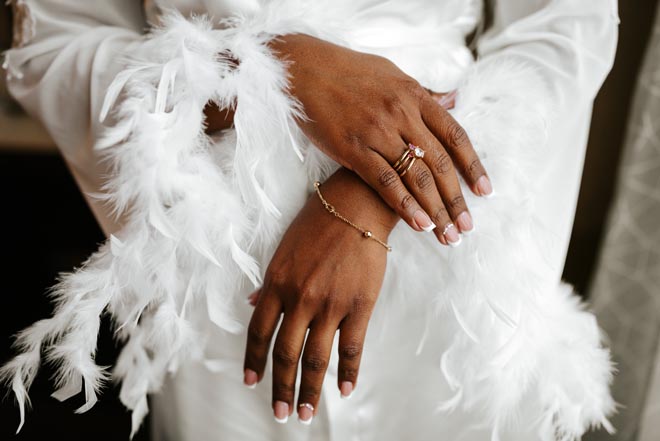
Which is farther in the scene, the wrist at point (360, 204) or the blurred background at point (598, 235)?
the blurred background at point (598, 235)

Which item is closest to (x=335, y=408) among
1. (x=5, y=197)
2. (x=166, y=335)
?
(x=166, y=335)

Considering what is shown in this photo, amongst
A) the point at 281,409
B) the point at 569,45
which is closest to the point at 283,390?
the point at 281,409

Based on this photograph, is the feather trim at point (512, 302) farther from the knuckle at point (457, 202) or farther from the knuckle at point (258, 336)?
the knuckle at point (258, 336)

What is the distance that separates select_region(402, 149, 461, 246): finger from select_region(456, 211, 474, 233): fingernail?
0.01 m

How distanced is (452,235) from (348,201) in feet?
0.42

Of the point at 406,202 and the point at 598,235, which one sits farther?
the point at 598,235

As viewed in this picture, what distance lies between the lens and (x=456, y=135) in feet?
2.06

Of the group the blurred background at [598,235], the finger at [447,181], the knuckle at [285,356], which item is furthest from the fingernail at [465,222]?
the blurred background at [598,235]

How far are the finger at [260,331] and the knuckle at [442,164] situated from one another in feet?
0.76

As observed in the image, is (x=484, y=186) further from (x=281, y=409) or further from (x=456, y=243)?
(x=281, y=409)

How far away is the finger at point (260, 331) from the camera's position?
628mm

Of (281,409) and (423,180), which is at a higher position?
(423,180)

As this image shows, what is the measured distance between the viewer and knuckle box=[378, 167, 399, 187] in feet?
1.97

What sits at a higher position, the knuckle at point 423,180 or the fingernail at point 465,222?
the knuckle at point 423,180
